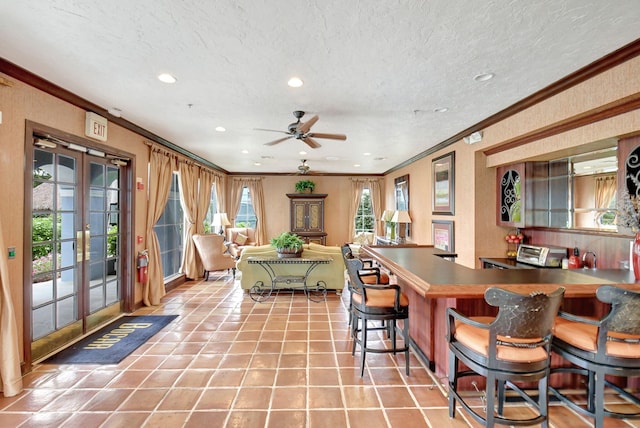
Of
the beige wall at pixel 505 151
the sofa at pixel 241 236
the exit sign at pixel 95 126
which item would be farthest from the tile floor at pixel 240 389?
the sofa at pixel 241 236

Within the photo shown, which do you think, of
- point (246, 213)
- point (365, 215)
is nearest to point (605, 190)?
point (365, 215)

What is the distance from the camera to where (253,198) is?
910 centimetres

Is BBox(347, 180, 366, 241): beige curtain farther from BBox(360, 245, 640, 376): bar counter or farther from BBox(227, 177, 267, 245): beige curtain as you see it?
BBox(360, 245, 640, 376): bar counter

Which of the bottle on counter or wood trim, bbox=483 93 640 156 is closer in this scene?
wood trim, bbox=483 93 640 156

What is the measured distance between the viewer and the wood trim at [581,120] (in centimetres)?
233

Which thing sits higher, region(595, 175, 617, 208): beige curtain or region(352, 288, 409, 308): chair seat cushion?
region(595, 175, 617, 208): beige curtain

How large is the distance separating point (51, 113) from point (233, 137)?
2.30 meters

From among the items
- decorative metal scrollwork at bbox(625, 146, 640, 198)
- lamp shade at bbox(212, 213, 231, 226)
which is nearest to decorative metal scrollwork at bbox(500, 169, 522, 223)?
decorative metal scrollwork at bbox(625, 146, 640, 198)

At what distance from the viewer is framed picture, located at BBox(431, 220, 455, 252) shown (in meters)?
4.95

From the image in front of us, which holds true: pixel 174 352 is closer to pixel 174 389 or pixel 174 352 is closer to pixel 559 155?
pixel 174 389

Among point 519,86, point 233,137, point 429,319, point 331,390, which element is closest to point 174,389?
point 331,390

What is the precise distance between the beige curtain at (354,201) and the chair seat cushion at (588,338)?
23.9 ft

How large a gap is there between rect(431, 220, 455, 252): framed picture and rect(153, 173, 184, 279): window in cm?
503

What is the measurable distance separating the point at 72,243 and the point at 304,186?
6.19 metres
